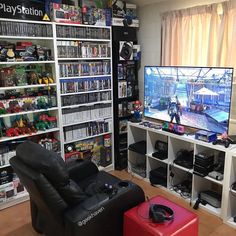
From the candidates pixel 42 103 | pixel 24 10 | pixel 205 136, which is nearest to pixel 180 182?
pixel 205 136

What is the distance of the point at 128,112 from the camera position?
11.9ft

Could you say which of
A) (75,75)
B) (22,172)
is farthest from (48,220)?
(75,75)

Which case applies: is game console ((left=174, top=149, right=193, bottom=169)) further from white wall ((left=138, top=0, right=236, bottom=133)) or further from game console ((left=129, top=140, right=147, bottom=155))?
white wall ((left=138, top=0, right=236, bottom=133))

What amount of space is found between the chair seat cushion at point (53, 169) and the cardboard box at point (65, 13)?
1.59 metres

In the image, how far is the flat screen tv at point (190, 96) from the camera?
247 cm

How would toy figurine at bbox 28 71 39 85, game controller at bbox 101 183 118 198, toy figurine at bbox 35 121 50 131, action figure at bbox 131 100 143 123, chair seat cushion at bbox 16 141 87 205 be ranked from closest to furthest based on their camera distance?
chair seat cushion at bbox 16 141 87 205, game controller at bbox 101 183 118 198, toy figurine at bbox 28 71 39 85, toy figurine at bbox 35 121 50 131, action figure at bbox 131 100 143 123

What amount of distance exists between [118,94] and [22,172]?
1.93 metres

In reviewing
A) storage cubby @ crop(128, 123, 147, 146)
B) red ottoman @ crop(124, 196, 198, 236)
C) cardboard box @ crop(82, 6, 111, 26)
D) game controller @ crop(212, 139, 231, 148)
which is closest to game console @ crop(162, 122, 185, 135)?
game controller @ crop(212, 139, 231, 148)

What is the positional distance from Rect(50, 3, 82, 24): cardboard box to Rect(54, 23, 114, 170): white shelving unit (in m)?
0.06

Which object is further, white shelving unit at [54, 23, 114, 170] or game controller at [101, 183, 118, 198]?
white shelving unit at [54, 23, 114, 170]

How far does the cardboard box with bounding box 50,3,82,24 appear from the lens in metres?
2.76

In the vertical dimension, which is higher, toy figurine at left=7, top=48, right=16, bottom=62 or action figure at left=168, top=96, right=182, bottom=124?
toy figurine at left=7, top=48, right=16, bottom=62

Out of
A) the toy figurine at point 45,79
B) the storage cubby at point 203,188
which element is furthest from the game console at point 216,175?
the toy figurine at point 45,79

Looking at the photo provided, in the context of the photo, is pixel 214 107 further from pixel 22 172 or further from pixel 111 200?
pixel 22 172
